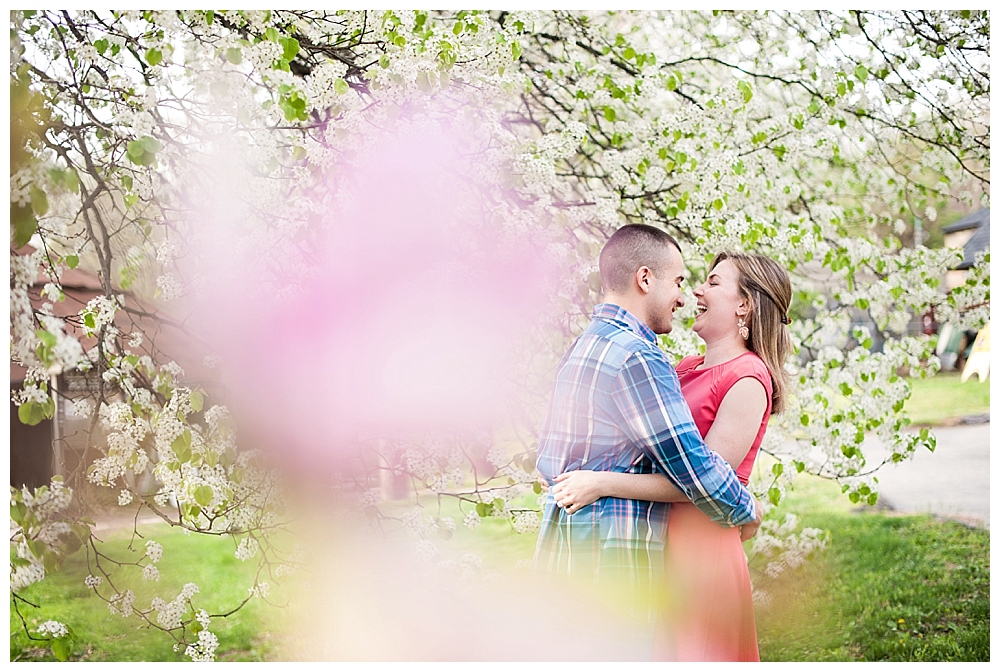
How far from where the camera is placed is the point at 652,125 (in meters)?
2.82

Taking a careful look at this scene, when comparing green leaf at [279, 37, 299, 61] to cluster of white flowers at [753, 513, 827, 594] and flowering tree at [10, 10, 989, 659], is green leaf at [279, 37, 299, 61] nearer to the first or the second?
flowering tree at [10, 10, 989, 659]

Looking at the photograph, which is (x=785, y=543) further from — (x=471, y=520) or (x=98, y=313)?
(x=98, y=313)

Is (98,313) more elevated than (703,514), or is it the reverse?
(98,313)

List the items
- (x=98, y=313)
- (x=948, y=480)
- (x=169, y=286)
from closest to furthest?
(x=98, y=313) < (x=169, y=286) < (x=948, y=480)

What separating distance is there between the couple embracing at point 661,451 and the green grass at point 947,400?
237 inches

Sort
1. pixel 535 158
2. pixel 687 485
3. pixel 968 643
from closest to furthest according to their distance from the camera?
pixel 687 485
pixel 535 158
pixel 968 643

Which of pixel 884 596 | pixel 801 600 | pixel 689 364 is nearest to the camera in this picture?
pixel 689 364

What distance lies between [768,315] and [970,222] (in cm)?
580

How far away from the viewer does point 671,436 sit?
160 centimetres

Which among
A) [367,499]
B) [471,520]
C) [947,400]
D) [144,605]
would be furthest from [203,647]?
[947,400]

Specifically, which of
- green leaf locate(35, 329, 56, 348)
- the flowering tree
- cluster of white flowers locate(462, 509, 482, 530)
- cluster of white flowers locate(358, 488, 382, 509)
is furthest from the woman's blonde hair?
green leaf locate(35, 329, 56, 348)

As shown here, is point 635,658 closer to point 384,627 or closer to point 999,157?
point 384,627

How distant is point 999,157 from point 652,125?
4.24 feet
